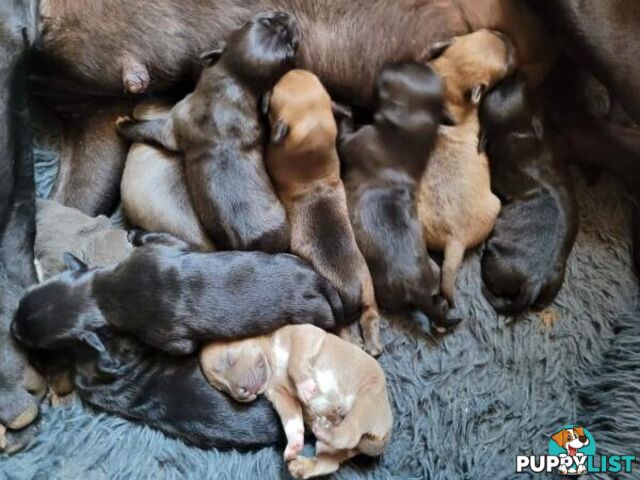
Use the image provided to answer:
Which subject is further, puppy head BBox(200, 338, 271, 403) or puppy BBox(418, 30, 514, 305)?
puppy BBox(418, 30, 514, 305)

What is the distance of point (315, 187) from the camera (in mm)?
1710

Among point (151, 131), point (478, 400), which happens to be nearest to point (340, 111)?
point (151, 131)

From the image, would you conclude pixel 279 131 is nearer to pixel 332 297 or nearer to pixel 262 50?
pixel 262 50

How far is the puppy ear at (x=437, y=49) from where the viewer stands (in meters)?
1.82

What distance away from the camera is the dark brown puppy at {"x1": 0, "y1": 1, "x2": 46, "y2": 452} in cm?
161

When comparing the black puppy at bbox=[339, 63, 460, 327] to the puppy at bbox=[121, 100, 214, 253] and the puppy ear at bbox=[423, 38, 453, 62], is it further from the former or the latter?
the puppy at bbox=[121, 100, 214, 253]

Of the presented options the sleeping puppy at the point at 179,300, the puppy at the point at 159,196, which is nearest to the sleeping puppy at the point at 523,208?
the sleeping puppy at the point at 179,300

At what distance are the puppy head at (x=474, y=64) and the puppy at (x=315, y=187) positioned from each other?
25 centimetres

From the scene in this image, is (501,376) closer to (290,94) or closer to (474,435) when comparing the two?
(474,435)

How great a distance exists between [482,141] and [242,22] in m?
0.53

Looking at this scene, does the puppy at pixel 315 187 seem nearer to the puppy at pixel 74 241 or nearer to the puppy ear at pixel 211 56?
the puppy ear at pixel 211 56

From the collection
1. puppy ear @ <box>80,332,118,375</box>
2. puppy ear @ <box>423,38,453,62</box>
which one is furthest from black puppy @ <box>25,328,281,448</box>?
puppy ear @ <box>423,38,453,62</box>

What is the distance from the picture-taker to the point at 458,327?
176 centimetres

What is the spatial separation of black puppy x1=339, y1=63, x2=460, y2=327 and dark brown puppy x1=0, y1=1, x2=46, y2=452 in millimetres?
605
